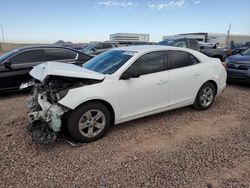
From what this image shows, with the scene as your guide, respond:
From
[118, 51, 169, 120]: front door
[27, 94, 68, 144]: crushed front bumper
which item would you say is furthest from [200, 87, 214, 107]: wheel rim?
[27, 94, 68, 144]: crushed front bumper

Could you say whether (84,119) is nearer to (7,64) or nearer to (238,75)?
(7,64)

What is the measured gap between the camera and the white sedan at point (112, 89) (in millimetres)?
3383

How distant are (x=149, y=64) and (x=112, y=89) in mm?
987

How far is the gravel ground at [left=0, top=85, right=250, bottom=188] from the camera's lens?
277 cm

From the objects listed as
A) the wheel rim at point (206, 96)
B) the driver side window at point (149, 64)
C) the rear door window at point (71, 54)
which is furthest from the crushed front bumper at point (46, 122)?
the rear door window at point (71, 54)

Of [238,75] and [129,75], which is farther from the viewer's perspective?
[238,75]

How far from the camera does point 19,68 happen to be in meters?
6.42

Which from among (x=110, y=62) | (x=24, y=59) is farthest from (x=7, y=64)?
(x=110, y=62)

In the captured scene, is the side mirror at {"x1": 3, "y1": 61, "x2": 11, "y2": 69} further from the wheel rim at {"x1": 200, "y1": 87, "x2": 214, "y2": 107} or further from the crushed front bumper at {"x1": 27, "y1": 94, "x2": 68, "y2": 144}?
the wheel rim at {"x1": 200, "y1": 87, "x2": 214, "y2": 107}

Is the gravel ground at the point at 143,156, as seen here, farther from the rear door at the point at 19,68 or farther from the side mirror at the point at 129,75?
the rear door at the point at 19,68

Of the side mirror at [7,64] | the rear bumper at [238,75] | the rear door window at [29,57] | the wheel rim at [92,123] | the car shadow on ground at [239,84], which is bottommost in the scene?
the car shadow on ground at [239,84]

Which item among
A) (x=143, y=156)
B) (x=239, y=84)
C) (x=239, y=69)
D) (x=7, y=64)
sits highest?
(x=7, y=64)

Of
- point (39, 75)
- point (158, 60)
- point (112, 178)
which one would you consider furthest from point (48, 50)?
point (112, 178)

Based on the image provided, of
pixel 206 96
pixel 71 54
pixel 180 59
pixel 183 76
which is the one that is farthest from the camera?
pixel 71 54
